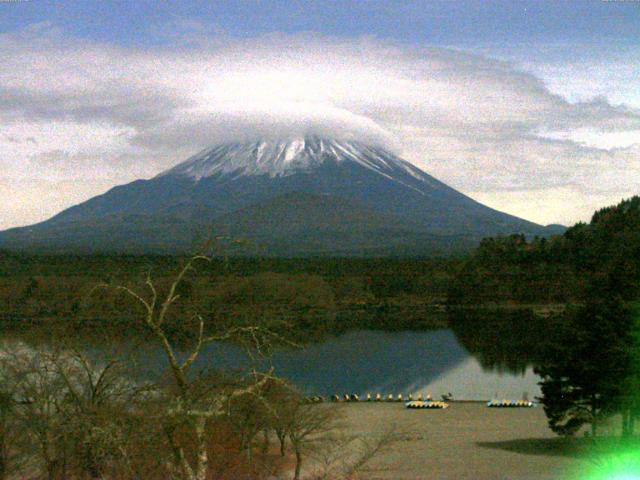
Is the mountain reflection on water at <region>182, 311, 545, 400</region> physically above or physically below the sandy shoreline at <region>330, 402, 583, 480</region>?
below

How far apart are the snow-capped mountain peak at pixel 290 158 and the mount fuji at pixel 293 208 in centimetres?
19

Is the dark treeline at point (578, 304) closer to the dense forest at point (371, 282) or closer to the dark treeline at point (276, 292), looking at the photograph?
the dense forest at point (371, 282)

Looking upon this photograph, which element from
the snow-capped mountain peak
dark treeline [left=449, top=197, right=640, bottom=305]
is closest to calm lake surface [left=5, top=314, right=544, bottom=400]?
dark treeline [left=449, top=197, right=640, bottom=305]

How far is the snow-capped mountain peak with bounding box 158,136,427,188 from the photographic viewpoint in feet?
547

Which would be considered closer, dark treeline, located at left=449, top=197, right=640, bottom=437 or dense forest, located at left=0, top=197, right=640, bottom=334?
dark treeline, located at left=449, top=197, right=640, bottom=437

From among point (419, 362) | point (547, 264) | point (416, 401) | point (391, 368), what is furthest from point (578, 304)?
point (416, 401)

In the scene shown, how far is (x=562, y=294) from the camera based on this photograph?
62.8 metres

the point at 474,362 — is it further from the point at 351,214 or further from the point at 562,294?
the point at 351,214

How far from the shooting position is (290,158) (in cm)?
17088

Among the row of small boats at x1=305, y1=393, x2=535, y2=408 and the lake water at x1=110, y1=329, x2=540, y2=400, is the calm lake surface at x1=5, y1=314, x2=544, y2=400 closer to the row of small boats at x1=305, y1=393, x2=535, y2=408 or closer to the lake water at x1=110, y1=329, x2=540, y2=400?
the lake water at x1=110, y1=329, x2=540, y2=400

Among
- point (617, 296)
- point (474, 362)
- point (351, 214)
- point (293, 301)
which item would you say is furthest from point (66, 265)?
point (351, 214)

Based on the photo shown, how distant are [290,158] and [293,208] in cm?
3183

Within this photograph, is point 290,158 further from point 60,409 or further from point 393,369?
point 60,409

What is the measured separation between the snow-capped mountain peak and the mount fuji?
0.62 ft
